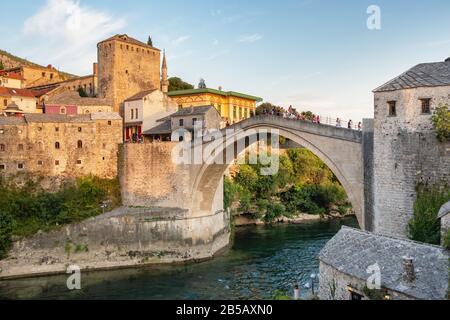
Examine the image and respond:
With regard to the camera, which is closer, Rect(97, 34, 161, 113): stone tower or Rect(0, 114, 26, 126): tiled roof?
Rect(0, 114, 26, 126): tiled roof

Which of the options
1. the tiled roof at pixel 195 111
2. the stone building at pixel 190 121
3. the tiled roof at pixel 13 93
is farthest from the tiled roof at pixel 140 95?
the tiled roof at pixel 13 93

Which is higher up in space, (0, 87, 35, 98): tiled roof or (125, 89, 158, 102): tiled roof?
(0, 87, 35, 98): tiled roof

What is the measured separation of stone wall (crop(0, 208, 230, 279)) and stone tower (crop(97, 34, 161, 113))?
1277 centimetres

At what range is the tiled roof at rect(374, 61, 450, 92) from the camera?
1625 cm

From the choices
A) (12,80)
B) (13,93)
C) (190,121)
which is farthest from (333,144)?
(12,80)

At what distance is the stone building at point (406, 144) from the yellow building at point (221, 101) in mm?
27741

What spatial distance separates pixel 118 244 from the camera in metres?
26.5

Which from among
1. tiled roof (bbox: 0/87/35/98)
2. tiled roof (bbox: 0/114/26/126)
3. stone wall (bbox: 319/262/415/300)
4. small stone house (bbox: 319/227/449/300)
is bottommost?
stone wall (bbox: 319/262/415/300)

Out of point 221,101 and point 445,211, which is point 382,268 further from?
point 221,101

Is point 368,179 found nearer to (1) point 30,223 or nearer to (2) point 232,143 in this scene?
(2) point 232,143

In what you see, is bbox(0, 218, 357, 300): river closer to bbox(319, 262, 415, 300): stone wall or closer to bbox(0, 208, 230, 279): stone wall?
bbox(0, 208, 230, 279): stone wall

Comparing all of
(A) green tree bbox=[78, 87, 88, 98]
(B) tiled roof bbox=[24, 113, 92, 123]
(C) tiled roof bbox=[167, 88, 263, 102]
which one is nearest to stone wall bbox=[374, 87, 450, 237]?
(B) tiled roof bbox=[24, 113, 92, 123]

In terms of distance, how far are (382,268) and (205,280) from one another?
13220mm
